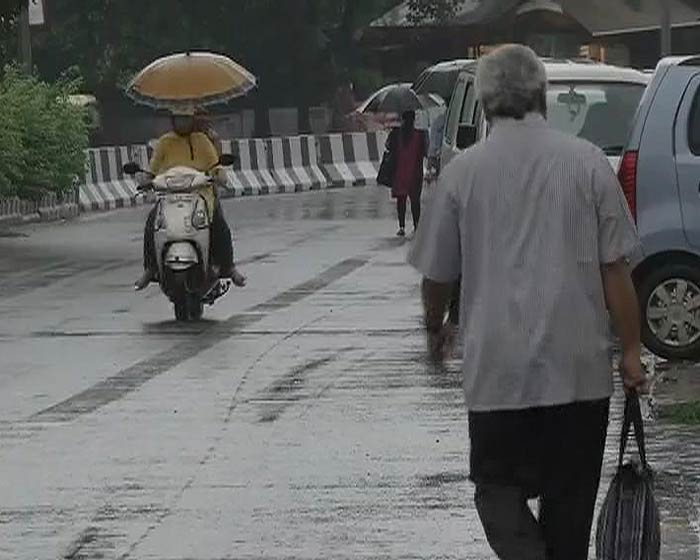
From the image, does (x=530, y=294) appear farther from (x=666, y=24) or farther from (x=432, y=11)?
(x=432, y=11)

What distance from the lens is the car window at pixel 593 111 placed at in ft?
62.4

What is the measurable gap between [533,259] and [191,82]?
528 inches

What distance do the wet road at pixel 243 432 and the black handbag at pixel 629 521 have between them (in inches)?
77.9

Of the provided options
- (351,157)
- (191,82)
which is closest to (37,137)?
(191,82)

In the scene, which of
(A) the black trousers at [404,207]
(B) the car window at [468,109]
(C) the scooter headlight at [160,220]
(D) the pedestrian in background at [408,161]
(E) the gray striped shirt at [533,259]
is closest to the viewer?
(E) the gray striped shirt at [533,259]

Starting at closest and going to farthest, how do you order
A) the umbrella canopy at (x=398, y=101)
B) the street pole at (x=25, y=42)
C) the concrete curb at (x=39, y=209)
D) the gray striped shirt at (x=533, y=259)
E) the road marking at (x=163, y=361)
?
the gray striped shirt at (x=533, y=259)
the road marking at (x=163, y=361)
the umbrella canopy at (x=398, y=101)
the concrete curb at (x=39, y=209)
the street pole at (x=25, y=42)

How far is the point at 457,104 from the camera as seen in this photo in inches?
826

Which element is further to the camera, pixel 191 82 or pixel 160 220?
pixel 191 82

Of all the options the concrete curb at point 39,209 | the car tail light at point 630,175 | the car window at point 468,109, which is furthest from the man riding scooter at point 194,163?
the concrete curb at point 39,209

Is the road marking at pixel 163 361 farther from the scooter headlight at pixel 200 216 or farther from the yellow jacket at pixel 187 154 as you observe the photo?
the yellow jacket at pixel 187 154

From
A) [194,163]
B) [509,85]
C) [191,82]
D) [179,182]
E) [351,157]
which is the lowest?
[351,157]

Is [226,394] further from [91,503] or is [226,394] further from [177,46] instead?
[177,46]

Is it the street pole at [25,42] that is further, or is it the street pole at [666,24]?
the street pole at [25,42]

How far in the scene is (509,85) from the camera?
277 inches
